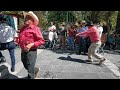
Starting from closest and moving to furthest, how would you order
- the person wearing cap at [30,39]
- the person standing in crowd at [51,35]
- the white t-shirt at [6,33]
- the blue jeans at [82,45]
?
the person wearing cap at [30,39]
the white t-shirt at [6,33]
the blue jeans at [82,45]
the person standing in crowd at [51,35]

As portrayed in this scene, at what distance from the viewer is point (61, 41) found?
478 inches

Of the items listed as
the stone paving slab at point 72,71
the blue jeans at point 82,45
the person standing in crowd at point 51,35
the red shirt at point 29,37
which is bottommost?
the stone paving slab at point 72,71

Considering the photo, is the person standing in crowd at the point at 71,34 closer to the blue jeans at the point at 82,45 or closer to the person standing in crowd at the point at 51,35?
the person standing in crowd at the point at 51,35

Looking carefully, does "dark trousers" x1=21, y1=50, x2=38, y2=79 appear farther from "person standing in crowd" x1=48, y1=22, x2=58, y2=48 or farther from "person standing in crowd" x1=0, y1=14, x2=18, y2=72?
"person standing in crowd" x1=48, y1=22, x2=58, y2=48

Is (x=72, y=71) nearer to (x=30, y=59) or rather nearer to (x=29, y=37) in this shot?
(x=30, y=59)

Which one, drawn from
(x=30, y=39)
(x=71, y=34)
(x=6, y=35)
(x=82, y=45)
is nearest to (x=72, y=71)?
(x=6, y=35)

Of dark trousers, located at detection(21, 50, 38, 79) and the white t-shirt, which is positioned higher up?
the white t-shirt

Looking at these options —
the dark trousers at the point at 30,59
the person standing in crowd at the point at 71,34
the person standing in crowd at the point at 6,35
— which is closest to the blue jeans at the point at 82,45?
the person standing in crowd at the point at 71,34

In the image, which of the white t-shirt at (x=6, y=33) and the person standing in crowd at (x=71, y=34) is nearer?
the white t-shirt at (x=6, y=33)

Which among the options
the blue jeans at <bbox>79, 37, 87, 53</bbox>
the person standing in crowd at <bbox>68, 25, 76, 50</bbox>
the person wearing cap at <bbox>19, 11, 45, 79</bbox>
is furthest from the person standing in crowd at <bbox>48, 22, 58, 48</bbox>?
the person wearing cap at <bbox>19, 11, 45, 79</bbox>

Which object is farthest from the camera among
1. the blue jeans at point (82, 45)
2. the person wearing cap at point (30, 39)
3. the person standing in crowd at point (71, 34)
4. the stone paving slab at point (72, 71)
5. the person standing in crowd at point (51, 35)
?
the person standing in crowd at point (51, 35)
